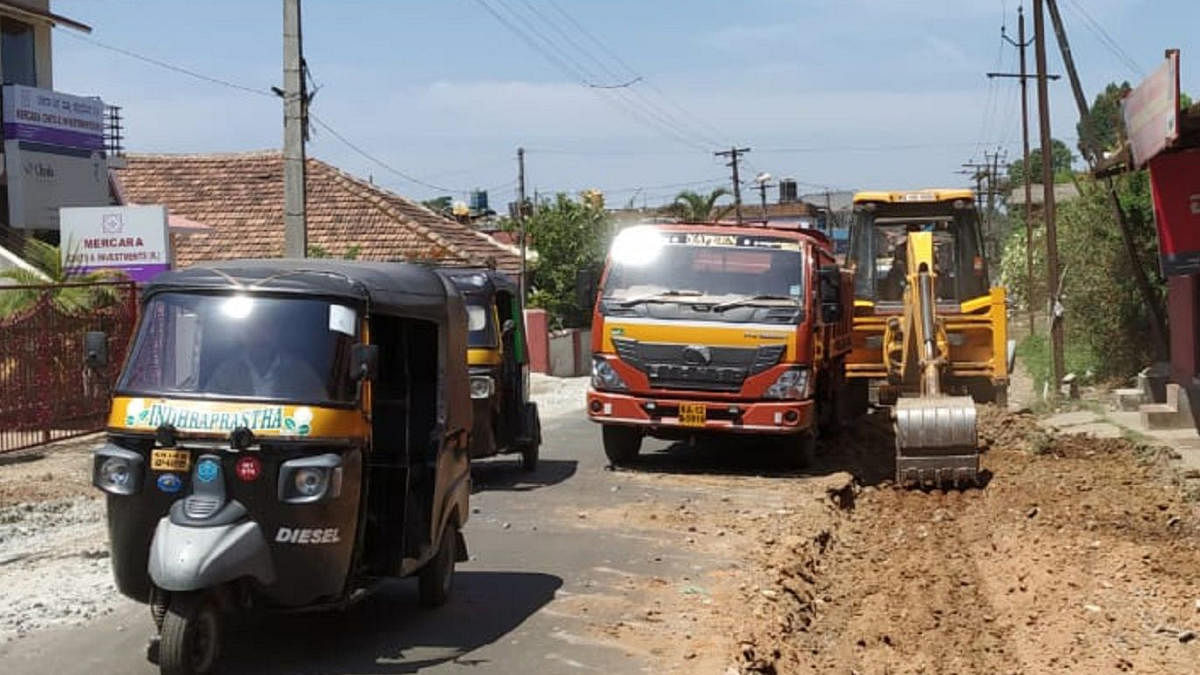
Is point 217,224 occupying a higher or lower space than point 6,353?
higher

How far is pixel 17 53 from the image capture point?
28703 millimetres

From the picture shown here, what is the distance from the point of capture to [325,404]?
6.29 m

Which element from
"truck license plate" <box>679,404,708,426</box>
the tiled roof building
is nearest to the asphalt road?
"truck license plate" <box>679,404,708,426</box>

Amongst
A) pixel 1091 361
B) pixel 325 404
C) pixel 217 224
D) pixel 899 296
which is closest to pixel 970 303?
pixel 899 296

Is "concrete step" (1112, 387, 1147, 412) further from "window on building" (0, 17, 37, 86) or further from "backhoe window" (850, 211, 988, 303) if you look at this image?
"window on building" (0, 17, 37, 86)

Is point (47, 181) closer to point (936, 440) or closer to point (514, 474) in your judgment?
point (514, 474)

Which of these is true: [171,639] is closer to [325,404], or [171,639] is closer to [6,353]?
[325,404]

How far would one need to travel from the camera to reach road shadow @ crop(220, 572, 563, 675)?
6559mm

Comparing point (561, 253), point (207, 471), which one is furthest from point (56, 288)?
point (561, 253)

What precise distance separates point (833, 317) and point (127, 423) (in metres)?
10.2

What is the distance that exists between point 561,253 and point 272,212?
1020cm

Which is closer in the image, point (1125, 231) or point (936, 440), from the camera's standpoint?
point (936, 440)

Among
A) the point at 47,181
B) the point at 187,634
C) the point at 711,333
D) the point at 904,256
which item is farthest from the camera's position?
the point at 47,181

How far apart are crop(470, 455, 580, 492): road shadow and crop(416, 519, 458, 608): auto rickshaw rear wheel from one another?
5.09m
